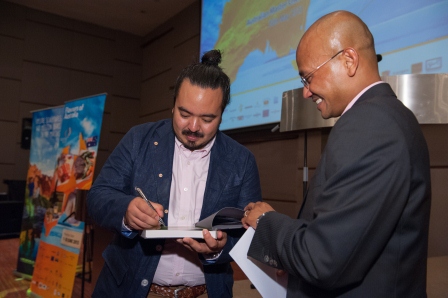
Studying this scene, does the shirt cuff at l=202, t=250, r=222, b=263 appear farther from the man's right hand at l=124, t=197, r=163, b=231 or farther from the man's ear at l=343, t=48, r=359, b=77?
the man's ear at l=343, t=48, r=359, b=77

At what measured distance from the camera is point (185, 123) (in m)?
1.34

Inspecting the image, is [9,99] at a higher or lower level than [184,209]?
higher

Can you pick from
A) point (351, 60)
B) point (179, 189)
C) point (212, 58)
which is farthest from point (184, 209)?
point (351, 60)

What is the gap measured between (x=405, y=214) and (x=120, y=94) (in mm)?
6363

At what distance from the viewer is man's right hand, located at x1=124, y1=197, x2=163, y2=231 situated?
1.09 meters

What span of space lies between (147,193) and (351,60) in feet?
2.46

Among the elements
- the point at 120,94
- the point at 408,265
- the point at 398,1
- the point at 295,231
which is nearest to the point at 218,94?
the point at 295,231

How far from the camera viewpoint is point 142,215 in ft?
3.60

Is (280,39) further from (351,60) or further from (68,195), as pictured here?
(351,60)

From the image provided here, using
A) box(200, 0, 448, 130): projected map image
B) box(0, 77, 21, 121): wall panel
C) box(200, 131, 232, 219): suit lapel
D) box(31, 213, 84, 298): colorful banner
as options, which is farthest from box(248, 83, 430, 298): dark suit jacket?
box(0, 77, 21, 121): wall panel

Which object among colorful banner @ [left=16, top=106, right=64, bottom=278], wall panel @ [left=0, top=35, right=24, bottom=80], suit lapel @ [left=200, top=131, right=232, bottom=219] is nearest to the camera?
suit lapel @ [left=200, top=131, right=232, bottom=219]

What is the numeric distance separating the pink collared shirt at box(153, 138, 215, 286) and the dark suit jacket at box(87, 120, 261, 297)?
0.03m

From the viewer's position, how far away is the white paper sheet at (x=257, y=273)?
1.00m

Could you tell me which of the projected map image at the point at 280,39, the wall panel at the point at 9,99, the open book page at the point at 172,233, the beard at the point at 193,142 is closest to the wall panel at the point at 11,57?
the wall panel at the point at 9,99
